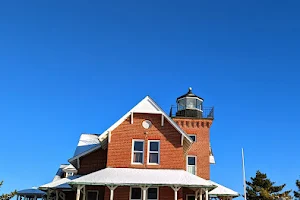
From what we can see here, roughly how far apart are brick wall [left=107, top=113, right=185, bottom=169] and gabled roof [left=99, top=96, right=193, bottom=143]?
27 cm

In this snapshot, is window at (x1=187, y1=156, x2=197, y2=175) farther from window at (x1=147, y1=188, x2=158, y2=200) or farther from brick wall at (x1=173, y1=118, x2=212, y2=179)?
window at (x1=147, y1=188, x2=158, y2=200)

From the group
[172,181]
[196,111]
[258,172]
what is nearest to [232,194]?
[196,111]

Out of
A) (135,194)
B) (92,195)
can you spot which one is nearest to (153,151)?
(135,194)

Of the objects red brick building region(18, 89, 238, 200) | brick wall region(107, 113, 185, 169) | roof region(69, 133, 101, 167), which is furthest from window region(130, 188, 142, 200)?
roof region(69, 133, 101, 167)

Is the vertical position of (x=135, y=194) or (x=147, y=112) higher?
(x=147, y=112)

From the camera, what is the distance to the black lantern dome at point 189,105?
110ft

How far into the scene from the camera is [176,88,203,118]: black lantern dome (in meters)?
33.5

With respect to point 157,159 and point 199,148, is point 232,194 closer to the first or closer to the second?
point 199,148

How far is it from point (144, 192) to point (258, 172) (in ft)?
110

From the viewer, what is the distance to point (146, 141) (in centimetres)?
2470

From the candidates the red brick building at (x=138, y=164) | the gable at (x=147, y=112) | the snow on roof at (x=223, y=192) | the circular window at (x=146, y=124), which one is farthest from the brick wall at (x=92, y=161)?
the snow on roof at (x=223, y=192)

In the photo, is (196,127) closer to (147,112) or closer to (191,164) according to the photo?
(191,164)

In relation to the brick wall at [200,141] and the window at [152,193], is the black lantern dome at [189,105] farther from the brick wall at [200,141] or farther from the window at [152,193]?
the window at [152,193]

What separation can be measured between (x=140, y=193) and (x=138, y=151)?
2833 mm
